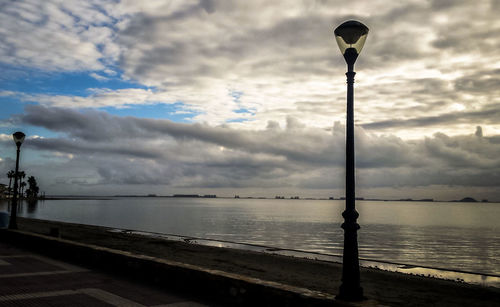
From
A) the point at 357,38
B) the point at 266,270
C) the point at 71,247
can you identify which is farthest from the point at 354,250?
the point at 266,270

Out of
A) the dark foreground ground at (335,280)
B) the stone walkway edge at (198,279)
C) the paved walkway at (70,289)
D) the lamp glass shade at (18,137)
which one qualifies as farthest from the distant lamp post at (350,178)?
the lamp glass shade at (18,137)

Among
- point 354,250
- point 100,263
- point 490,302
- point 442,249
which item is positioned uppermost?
point 354,250

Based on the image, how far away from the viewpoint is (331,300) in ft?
21.0

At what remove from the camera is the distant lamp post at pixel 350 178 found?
6493 mm

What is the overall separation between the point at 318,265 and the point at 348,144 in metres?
14.5

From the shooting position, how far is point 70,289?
27.8ft

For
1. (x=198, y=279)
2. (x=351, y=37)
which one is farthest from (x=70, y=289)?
(x=351, y=37)

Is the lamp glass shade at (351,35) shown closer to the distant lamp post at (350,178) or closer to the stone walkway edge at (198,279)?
the distant lamp post at (350,178)

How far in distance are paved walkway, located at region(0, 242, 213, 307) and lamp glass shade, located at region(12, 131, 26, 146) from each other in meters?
10.9

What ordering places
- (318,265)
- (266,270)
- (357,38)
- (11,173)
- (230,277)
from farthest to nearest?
(11,173)
(318,265)
(266,270)
(230,277)
(357,38)

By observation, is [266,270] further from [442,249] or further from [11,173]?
[11,173]

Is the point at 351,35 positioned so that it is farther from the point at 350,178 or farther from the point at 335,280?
the point at 335,280

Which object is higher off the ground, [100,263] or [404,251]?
[100,263]

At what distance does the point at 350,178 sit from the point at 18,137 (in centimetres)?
1972
